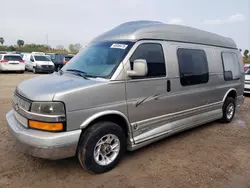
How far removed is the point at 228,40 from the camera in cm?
640

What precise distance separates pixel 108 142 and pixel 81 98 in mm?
884

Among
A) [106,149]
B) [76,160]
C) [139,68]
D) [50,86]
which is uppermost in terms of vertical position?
[139,68]

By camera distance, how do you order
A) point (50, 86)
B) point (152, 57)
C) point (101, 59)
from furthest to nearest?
point (152, 57)
point (101, 59)
point (50, 86)

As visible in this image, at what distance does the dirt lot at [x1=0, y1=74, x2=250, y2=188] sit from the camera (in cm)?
326

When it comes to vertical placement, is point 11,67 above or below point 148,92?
above

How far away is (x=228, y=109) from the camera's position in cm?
624

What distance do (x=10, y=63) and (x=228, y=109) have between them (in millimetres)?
17700

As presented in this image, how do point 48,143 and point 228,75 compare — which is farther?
point 228,75

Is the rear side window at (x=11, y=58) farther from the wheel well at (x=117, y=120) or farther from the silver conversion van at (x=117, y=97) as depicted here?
the wheel well at (x=117, y=120)

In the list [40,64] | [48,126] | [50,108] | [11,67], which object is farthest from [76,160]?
[40,64]

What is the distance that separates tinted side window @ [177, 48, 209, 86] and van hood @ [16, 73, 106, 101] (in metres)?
1.91

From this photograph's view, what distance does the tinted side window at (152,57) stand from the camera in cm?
382

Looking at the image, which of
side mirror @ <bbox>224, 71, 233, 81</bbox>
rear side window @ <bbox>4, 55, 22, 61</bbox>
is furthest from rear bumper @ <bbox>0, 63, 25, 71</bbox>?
side mirror @ <bbox>224, 71, 233, 81</bbox>

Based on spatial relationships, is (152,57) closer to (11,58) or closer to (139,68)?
(139,68)
